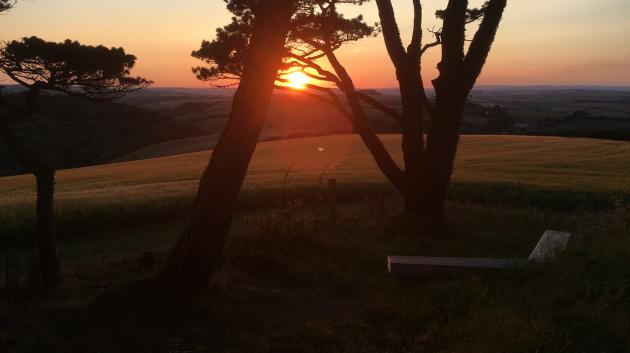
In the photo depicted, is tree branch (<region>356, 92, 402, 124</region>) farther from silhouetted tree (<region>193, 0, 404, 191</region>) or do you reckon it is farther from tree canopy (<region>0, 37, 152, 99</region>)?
tree canopy (<region>0, 37, 152, 99</region>)

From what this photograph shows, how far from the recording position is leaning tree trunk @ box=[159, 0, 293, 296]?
6.32 metres

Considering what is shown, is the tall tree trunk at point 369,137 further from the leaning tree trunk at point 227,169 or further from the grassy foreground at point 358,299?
the leaning tree trunk at point 227,169

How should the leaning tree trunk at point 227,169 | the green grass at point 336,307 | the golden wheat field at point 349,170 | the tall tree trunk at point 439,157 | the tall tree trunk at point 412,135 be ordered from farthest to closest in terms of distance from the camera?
the golden wheat field at point 349,170
the tall tree trunk at point 412,135
the tall tree trunk at point 439,157
the leaning tree trunk at point 227,169
the green grass at point 336,307

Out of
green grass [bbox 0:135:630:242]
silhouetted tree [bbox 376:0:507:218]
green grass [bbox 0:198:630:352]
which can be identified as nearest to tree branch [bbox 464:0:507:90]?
silhouetted tree [bbox 376:0:507:218]

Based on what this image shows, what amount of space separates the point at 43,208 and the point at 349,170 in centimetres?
2227

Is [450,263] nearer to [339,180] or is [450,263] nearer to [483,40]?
[483,40]

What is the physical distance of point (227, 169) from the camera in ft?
20.8

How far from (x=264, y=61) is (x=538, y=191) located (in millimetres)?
16555

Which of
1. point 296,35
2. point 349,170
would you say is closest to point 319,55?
point 296,35

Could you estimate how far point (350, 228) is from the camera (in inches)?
448

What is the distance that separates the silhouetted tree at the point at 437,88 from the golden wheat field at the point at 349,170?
4.19 metres

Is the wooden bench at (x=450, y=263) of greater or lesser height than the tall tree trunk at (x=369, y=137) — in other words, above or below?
below

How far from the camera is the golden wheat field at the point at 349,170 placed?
72.8 ft

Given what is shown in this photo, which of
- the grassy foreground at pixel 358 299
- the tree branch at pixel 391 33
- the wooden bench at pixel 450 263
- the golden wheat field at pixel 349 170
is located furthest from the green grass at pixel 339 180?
the wooden bench at pixel 450 263
